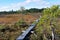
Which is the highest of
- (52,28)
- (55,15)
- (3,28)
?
(55,15)

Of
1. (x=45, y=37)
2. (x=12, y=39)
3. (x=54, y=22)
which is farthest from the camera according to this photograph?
(x=12, y=39)

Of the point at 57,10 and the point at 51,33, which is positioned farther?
the point at 51,33

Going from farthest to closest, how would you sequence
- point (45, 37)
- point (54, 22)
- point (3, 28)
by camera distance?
1. point (3, 28)
2. point (45, 37)
3. point (54, 22)

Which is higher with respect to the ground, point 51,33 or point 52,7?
point 52,7

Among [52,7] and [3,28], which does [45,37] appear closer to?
[52,7]

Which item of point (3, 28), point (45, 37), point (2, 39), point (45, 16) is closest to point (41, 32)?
point (45, 37)

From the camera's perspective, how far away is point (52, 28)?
6535mm

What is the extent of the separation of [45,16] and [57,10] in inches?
15.7

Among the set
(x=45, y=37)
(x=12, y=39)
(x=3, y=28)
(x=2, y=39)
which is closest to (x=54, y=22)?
(x=45, y=37)

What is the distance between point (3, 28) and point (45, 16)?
198 inches

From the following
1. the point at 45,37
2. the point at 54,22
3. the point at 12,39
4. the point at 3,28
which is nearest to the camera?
the point at 54,22

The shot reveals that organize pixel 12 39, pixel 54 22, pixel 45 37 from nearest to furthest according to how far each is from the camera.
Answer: pixel 54 22, pixel 45 37, pixel 12 39

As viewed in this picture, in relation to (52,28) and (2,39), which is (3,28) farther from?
(52,28)

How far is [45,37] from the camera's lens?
6863 millimetres
